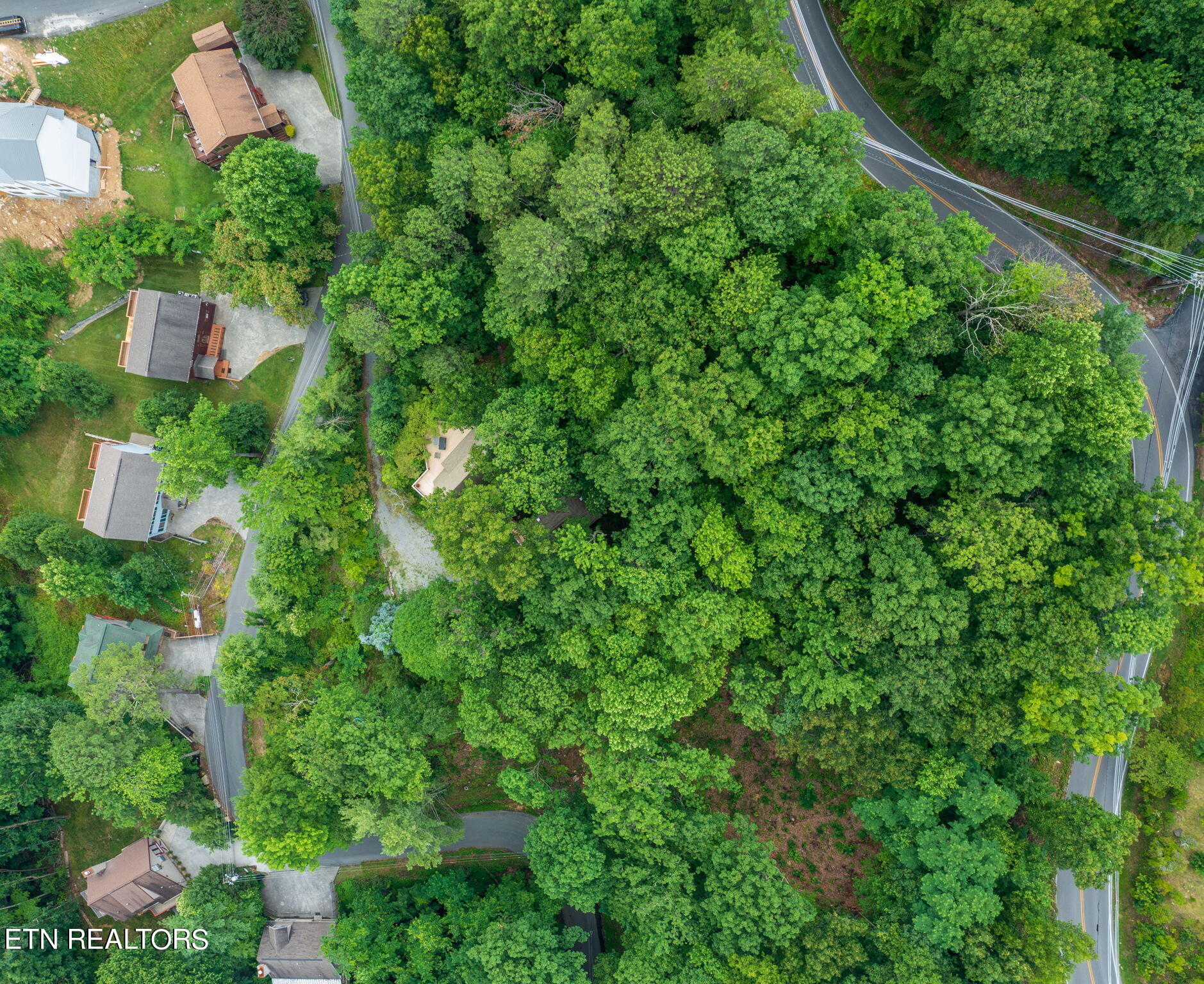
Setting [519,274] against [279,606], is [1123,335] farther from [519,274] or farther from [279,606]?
[279,606]

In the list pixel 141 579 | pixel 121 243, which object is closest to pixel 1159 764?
pixel 141 579

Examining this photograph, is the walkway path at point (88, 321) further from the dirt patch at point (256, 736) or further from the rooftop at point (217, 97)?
the dirt patch at point (256, 736)

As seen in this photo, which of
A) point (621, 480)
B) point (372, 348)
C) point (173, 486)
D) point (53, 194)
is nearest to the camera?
point (621, 480)

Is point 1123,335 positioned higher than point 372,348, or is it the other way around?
point 1123,335

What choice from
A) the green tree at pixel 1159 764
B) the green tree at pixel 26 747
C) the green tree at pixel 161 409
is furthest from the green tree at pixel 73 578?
the green tree at pixel 1159 764

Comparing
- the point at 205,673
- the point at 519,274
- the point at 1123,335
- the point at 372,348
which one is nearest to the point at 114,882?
the point at 205,673

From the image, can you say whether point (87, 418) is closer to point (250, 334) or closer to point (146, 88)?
point (250, 334)

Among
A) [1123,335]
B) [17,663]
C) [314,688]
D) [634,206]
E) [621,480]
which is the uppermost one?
[1123,335]
